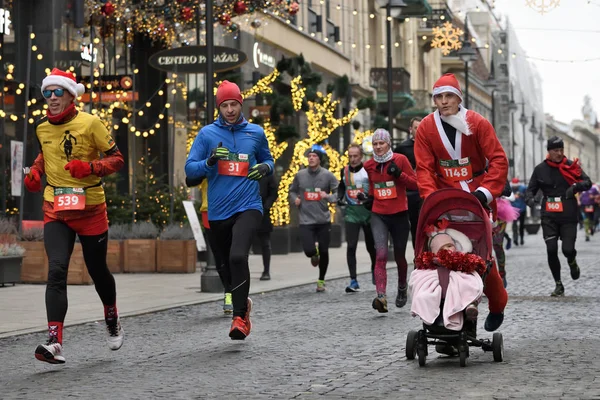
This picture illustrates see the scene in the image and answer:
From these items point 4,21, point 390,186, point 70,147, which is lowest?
point 390,186

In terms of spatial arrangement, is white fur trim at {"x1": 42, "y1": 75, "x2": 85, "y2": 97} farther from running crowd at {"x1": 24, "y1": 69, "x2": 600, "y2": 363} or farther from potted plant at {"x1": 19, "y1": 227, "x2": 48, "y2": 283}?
potted plant at {"x1": 19, "y1": 227, "x2": 48, "y2": 283}

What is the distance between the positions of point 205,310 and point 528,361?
18.4 feet

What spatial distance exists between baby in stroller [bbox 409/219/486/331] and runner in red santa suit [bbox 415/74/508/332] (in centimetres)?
44

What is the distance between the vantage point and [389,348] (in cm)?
→ 946

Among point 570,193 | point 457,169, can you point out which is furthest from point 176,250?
point 457,169

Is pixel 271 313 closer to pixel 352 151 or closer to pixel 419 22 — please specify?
pixel 352 151

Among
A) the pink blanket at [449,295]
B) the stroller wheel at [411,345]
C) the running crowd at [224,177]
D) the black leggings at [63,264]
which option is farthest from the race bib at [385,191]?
the pink blanket at [449,295]

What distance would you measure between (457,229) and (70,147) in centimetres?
258

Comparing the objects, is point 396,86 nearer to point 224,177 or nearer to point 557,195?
point 557,195

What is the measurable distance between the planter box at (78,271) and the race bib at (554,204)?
19.7 ft

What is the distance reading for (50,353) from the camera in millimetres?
8477

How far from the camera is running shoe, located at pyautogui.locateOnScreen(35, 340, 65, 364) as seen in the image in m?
8.45

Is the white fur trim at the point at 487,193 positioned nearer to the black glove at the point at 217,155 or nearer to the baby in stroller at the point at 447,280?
the baby in stroller at the point at 447,280

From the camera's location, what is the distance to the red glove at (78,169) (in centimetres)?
877
